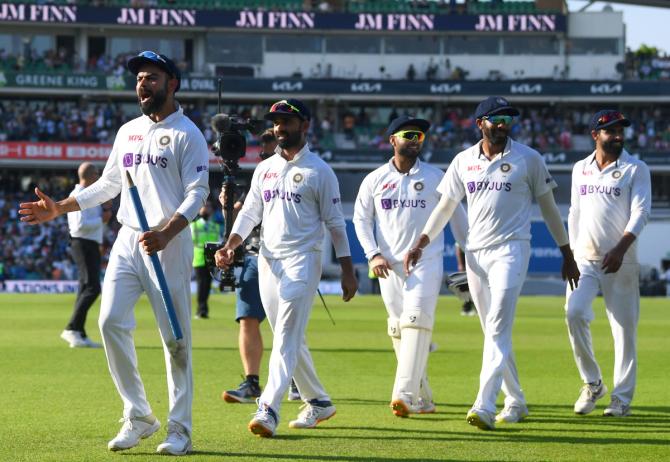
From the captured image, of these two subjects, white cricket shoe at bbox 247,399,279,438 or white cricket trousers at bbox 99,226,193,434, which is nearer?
white cricket trousers at bbox 99,226,193,434

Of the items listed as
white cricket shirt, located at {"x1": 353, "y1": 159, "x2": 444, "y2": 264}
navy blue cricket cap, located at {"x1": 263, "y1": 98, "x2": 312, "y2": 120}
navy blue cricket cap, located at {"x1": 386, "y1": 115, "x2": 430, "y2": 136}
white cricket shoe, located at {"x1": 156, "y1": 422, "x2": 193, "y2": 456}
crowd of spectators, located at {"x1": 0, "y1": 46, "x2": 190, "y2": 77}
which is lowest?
white cricket shoe, located at {"x1": 156, "y1": 422, "x2": 193, "y2": 456}

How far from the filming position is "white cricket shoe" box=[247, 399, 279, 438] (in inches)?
339

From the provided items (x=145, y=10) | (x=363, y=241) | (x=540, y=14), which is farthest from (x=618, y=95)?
(x=363, y=241)

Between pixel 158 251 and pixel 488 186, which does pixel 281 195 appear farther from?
pixel 488 186

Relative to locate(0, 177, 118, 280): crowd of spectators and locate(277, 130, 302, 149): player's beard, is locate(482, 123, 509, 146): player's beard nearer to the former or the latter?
locate(277, 130, 302, 149): player's beard

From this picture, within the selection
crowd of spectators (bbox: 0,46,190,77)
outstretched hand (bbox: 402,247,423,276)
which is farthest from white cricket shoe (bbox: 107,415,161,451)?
crowd of spectators (bbox: 0,46,190,77)

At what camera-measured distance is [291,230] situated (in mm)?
9023

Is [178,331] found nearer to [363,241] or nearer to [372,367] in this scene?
[363,241]

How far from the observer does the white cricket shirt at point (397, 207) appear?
418 inches

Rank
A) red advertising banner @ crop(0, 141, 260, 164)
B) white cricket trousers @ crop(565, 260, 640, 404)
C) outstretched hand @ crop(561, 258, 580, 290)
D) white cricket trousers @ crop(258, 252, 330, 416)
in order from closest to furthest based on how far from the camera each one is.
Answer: white cricket trousers @ crop(258, 252, 330, 416), outstretched hand @ crop(561, 258, 580, 290), white cricket trousers @ crop(565, 260, 640, 404), red advertising banner @ crop(0, 141, 260, 164)

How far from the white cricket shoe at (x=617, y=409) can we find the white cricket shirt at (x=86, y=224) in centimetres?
816

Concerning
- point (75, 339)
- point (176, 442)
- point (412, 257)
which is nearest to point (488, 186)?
point (412, 257)

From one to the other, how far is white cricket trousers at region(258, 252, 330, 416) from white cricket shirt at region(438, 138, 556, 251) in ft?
4.44

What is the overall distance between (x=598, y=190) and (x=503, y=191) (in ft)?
4.47
